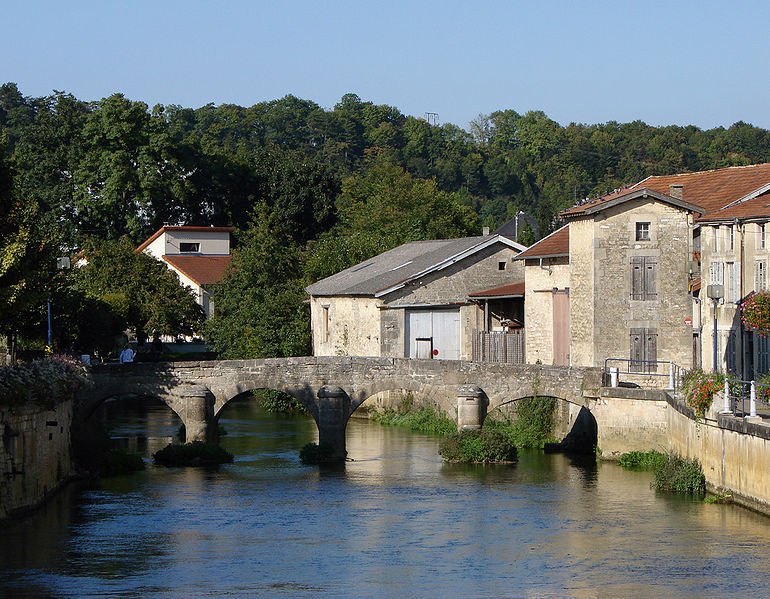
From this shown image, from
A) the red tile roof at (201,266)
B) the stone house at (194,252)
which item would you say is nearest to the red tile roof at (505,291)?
the red tile roof at (201,266)

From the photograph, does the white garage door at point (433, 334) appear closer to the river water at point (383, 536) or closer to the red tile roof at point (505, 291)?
the red tile roof at point (505, 291)

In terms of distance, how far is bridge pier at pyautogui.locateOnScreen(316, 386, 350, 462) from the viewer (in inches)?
1703

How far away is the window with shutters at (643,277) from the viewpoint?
1791 inches

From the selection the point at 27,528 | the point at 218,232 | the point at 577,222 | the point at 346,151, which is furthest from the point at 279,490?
the point at 346,151

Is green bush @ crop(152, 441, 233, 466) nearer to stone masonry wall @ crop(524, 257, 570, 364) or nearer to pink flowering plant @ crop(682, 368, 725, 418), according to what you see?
stone masonry wall @ crop(524, 257, 570, 364)

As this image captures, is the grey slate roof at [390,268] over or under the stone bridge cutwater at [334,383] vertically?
over

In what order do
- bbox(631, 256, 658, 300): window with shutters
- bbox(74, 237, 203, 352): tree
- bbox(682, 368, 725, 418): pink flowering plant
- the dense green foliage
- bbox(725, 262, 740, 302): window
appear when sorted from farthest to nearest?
bbox(74, 237, 203, 352): tree, the dense green foliage, bbox(631, 256, 658, 300): window with shutters, bbox(725, 262, 740, 302): window, bbox(682, 368, 725, 418): pink flowering plant

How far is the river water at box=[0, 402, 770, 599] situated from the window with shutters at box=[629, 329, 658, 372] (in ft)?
14.8

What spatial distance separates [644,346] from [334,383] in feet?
30.5

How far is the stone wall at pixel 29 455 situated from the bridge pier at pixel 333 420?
8.37 m

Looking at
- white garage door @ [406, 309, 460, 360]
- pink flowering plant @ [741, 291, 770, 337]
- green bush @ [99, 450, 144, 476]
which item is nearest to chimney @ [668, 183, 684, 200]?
white garage door @ [406, 309, 460, 360]

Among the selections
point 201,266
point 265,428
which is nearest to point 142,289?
point 201,266

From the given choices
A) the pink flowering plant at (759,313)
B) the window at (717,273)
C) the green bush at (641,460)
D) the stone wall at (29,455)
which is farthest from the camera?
the window at (717,273)

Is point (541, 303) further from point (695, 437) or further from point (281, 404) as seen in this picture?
point (695, 437)
